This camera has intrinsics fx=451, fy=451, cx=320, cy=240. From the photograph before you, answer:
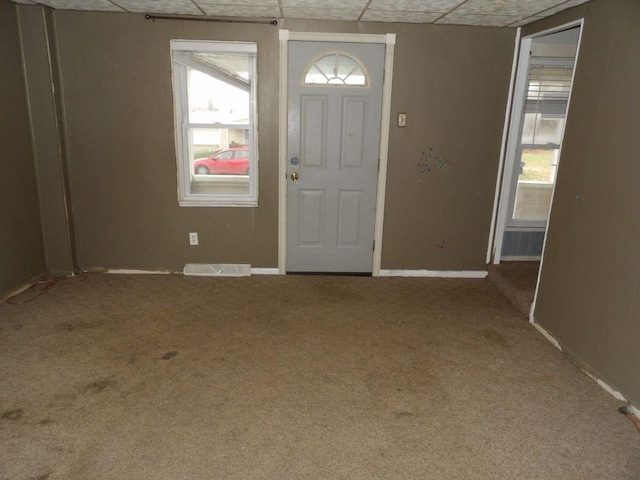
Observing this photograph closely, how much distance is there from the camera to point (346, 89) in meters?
4.14

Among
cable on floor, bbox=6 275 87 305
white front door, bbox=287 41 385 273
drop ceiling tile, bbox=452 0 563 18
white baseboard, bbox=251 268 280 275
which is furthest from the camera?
white baseboard, bbox=251 268 280 275

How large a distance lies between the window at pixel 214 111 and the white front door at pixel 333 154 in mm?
395

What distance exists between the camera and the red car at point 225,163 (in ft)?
14.7

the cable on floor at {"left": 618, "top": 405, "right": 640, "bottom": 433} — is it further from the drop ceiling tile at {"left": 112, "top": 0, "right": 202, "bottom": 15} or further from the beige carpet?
the drop ceiling tile at {"left": 112, "top": 0, "right": 202, "bottom": 15}

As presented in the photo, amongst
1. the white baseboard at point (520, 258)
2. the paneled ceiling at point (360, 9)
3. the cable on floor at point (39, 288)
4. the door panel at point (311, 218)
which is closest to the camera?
the paneled ceiling at point (360, 9)

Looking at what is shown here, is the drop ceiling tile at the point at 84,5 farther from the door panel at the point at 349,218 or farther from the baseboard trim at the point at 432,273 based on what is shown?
the baseboard trim at the point at 432,273

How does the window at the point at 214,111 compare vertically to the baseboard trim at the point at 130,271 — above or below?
above

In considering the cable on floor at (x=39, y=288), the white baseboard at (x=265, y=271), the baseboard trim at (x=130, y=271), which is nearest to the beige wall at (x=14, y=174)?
the cable on floor at (x=39, y=288)

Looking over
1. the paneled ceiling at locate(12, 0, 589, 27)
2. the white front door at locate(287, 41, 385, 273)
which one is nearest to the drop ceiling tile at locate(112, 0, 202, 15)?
the paneled ceiling at locate(12, 0, 589, 27)

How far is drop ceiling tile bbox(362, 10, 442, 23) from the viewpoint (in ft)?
11.9

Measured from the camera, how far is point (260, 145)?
4.22 meters

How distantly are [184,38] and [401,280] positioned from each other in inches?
118

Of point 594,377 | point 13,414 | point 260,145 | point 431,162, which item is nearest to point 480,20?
point 431,162

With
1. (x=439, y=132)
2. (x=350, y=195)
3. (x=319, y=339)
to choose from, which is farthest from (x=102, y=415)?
(x=439, y=132)
